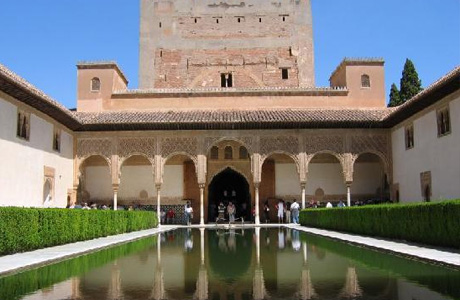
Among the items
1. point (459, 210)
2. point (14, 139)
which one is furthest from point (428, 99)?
point (14, 139)

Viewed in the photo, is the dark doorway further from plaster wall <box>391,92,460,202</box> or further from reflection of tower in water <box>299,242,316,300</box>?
reflection of tower in water <box>299,242,316,300</box>

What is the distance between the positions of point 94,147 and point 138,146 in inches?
72.0

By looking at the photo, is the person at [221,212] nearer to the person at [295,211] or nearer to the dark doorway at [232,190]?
the dark doorway at [232,190]

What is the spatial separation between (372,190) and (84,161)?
12.6 meters

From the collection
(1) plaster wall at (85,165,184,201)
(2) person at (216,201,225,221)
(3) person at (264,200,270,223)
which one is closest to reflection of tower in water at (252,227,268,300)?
(3) person at (264,200,270,223)

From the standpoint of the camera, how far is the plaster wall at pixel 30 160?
14695 millimetres

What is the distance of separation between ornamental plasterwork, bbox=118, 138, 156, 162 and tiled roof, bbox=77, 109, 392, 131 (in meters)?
0.53

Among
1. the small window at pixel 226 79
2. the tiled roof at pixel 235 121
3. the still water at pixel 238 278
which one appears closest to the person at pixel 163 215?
the tiled roof at pixel 235 121

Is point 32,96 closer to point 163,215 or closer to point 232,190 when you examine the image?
point 163,215

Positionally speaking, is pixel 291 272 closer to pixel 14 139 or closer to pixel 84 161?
pixel 14 139

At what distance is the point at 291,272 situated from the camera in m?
6.24

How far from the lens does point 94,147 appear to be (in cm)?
2184

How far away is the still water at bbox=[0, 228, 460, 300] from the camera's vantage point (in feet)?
15.7

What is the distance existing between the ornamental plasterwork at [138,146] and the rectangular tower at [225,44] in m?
7.66
